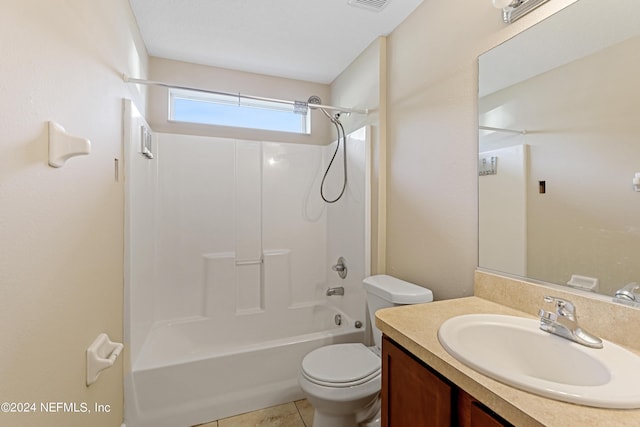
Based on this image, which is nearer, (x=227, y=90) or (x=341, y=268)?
(x=341, y=268)

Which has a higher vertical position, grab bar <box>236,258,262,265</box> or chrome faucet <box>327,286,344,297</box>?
grab bar <box>236,258,262,265</box>

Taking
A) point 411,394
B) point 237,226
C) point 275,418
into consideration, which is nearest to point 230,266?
point 237,226

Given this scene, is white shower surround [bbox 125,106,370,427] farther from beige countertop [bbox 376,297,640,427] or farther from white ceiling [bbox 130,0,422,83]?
beige countertop [bbox 376,297,640,427]

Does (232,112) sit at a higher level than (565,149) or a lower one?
higher

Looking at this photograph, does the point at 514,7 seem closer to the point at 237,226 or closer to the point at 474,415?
the point at 474,415

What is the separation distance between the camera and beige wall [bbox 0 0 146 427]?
68 centimetres

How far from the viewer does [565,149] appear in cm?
100

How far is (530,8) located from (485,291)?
45.2 inches

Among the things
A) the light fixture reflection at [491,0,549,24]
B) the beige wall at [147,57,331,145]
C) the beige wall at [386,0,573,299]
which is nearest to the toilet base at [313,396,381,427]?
the beige wall at [386,0,573,299]

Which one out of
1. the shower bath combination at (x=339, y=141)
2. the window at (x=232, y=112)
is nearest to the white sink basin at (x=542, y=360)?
the shower bath combination at (x=339, y=141)

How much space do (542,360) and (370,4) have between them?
1891 millimetres

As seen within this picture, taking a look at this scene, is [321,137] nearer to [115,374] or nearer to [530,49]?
[530,49]

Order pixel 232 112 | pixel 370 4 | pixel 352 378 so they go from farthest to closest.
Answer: pixel 232 112 < pixel 370 4 < pixel 352 378

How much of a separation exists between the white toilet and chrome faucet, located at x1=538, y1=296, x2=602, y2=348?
621 mm
